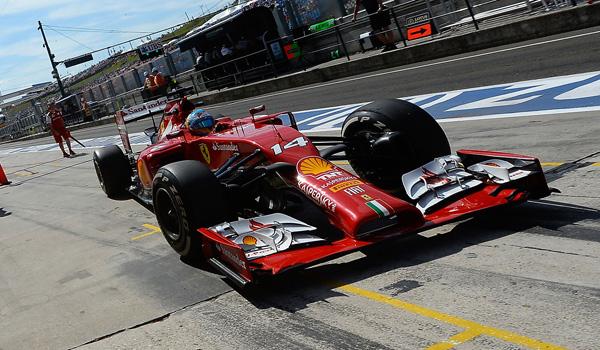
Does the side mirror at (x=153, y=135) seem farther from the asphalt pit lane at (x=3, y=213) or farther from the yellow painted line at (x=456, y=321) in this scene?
the yellow painted line at (x=456, y=321)

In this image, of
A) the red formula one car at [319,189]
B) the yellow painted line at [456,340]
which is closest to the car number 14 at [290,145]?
the red formula one car at [319,189]

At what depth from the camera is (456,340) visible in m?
3.96

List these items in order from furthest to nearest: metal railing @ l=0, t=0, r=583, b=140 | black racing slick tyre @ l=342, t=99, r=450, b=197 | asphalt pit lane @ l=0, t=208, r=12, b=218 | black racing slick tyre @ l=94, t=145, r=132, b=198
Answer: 1. metal railing @ l=0, t=0, r=583, b=140
2. asphalt pit lane @ l=0, t=208, r=12, b=218
3. black racing slick tyre @ l=94, t=145, r=132, b=198
4. black racing slick tyre @ l=342, t=99, r=450, b=197

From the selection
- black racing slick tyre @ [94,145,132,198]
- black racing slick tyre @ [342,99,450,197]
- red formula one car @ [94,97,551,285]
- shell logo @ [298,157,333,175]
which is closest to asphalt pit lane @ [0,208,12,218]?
black racing slick tyre @ [94,145,132,198]

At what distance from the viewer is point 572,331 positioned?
148 inches

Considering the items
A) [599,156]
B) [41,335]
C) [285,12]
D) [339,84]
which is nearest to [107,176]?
[41,335]

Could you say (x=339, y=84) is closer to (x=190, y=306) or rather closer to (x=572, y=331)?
(x=190, y=306)

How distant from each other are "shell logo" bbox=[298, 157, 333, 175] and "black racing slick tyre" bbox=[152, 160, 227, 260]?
75 centimetres

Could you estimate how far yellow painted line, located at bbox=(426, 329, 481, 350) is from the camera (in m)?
3.91

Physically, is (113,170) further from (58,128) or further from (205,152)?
(58,128)

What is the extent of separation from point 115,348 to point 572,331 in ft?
10.3

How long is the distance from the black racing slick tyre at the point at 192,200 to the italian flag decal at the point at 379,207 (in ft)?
4.68

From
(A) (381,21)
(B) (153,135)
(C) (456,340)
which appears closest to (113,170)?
(B) (153,135)

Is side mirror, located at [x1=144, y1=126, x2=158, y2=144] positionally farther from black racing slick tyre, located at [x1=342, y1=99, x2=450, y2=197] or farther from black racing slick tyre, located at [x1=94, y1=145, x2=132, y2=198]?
black racing slick tyre, located at [x1=342, y1=99, x2=450, y2=197]
